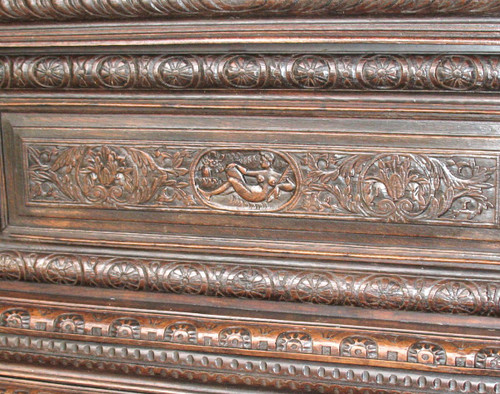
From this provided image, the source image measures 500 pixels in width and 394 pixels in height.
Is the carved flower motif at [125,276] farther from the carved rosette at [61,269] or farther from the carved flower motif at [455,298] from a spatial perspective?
the carved flower motif at [455,298]

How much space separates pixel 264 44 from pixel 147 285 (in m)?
0.43

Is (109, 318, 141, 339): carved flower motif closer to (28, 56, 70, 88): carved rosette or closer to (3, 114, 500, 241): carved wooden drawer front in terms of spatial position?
(3, 114, 500, 241): carved wooden drawer front

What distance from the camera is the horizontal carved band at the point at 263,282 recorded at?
821mm

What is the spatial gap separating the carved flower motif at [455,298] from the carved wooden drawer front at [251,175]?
0.25 ft

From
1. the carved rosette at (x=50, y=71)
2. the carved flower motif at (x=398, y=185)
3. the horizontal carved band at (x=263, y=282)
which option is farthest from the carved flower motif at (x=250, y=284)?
the carved rosette at (x=50, y=71)

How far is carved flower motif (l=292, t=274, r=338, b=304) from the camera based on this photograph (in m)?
0.85

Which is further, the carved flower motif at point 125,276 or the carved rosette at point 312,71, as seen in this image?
the carved flower motif at point 125,276

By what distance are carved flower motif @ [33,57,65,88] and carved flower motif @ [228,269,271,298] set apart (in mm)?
416

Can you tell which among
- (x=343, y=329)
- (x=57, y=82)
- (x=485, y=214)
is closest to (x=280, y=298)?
(x=343, y=329)

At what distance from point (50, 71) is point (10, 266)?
0.34 metres

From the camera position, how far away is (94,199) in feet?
3.05

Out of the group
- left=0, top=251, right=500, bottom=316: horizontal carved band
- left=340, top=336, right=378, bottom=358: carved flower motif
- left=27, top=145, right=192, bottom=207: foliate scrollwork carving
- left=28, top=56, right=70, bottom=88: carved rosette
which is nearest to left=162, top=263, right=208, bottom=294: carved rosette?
left=0, top=251, right=500, bottom=316: horizontal carved band

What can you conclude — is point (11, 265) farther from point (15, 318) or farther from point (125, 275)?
point (125, 275)

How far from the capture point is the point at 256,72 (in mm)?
821
